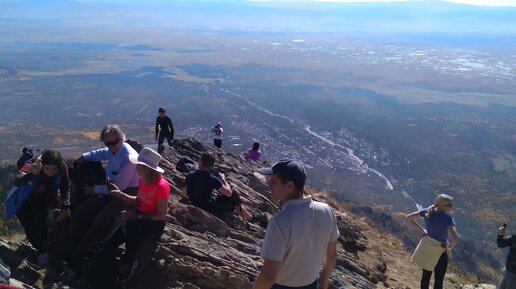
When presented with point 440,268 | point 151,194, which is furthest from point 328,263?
point 440,268

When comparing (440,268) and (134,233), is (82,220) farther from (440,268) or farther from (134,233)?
(440,268)

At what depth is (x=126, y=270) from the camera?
22.3 feet

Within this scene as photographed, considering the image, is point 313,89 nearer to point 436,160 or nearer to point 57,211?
point 436,160

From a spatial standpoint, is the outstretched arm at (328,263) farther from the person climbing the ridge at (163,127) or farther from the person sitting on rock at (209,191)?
the person climbing the ridge at (163,127)

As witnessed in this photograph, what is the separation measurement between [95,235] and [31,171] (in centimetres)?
136

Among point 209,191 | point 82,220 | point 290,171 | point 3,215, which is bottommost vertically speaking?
point 3,215

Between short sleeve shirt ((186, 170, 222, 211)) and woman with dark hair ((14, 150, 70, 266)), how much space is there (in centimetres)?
230

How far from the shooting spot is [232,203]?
958 cm

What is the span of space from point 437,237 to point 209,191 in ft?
14.0

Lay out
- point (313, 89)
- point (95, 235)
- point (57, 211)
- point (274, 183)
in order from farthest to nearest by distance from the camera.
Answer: point (313, 89) → point (57, 211) → point (95, 235) → point (274, 183)

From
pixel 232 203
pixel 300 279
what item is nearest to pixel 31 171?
pixel 232 203

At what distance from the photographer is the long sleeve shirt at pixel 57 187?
7023 mm

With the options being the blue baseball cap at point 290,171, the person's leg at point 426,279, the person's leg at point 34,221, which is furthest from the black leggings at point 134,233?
the person's leg at point 426,279

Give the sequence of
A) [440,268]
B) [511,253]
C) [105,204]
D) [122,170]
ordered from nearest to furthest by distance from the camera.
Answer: [105,204]
[122,170]
[511,253]
[440,268]
